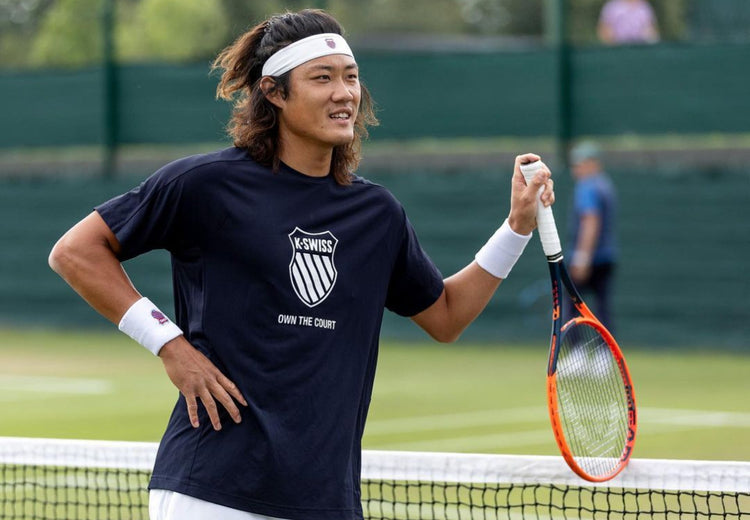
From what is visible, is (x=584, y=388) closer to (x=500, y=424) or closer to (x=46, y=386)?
(x=500, y=424)

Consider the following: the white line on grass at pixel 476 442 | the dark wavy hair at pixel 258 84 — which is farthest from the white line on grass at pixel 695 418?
the dark wavy hair at pixel 258 84

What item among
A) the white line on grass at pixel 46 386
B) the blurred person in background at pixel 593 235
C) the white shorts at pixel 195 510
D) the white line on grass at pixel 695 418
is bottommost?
the white shorts at pixel 195 510

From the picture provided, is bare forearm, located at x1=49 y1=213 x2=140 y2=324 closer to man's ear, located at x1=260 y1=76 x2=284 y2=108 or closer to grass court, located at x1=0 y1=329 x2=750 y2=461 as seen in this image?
man's ear, located at x1=260 y1=76 x2=284 y2=108

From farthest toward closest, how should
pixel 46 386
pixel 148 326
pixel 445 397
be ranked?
pixel 46 386
pixel 445 397
pixel 148 326

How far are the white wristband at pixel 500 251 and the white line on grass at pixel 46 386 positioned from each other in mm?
7943

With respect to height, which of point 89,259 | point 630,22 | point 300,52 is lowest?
point 89,259

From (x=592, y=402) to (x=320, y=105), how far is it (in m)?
1.46

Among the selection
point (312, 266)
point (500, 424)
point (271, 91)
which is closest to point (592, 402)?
point (312, 266)

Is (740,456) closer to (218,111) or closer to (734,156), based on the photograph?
(734,156)

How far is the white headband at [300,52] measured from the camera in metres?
3.33

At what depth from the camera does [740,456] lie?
764 centimetres

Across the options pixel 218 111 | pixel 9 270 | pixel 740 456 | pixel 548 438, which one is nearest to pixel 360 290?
pixel 740 456

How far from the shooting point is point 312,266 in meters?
3.23

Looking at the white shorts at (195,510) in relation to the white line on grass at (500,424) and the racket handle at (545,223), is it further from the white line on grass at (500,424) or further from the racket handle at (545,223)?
the white line on grass at (500,424)
